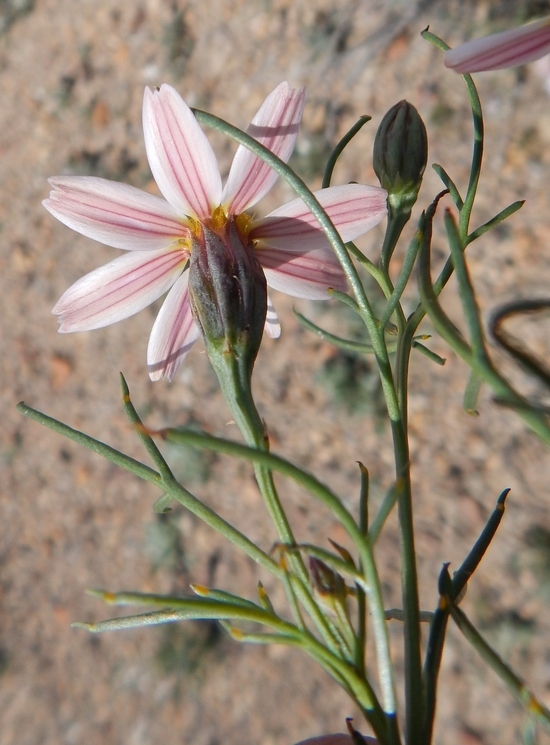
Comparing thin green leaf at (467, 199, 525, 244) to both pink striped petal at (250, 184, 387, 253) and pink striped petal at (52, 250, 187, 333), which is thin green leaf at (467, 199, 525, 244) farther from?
pink striped petal at (52, 250, 187, 333)

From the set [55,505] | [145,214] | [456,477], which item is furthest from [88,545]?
[145,214]

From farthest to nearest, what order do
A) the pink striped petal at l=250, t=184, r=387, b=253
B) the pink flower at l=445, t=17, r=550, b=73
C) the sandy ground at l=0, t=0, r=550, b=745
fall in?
the sandy ground at l=0, t=0, r=550, b=745, the pink striped petal at l=250, t=184, r=387, b=253, the pink flower at l=445, t=17, r=550, b=73

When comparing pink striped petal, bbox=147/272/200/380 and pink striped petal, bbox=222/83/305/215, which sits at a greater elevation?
pink striped petal, bbox=222/83/305/215

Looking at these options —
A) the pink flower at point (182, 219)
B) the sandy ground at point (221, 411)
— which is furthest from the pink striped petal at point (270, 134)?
the sandy ground at point (221, 411)

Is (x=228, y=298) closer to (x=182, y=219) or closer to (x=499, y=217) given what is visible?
(x=182, y=219)

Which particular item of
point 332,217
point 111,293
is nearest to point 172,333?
point 111,293

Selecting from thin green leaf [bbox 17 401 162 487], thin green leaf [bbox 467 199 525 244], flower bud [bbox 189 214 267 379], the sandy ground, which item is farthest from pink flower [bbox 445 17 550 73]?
the sandy ground
